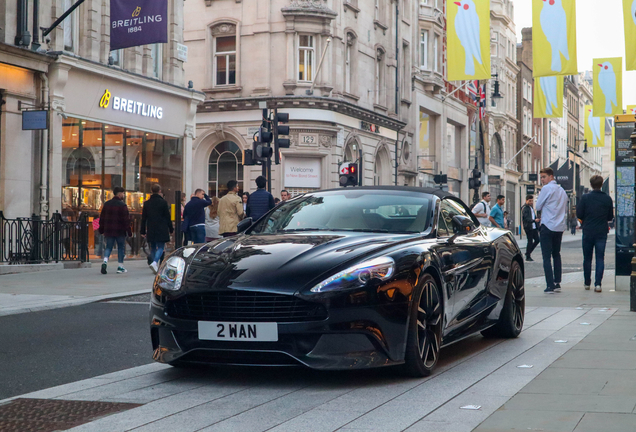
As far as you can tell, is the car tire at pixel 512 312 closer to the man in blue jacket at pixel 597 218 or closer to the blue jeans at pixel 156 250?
the man in blue jacket at pixel 597 218

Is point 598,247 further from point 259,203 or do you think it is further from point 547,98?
point 547,98

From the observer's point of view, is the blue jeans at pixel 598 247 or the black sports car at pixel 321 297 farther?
the blue jeans at pixel 598 247

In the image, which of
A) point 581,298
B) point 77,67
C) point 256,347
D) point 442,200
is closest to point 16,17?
point 77,67

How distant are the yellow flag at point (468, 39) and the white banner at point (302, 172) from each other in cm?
1113

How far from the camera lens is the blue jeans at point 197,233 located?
18484 millimetres

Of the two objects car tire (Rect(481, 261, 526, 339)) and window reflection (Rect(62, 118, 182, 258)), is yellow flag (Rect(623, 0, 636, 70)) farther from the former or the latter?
window reflection (Rect(62, 118, 182, 258))

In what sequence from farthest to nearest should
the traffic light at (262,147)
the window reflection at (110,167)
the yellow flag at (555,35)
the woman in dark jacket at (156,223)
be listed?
the window reflection at (110,167), the yellow flag at (555,35), the traffic light at (262,147), the woman in dark jacket at (156,223)

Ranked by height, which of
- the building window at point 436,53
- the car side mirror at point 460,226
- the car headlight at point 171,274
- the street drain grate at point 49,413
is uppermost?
the building window at point 436,53

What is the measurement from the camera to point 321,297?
539 cm

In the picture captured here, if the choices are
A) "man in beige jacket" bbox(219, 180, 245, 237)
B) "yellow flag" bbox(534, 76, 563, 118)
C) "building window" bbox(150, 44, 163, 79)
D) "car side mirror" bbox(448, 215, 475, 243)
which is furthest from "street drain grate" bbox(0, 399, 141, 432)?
"yellow flag" bbox(534, 76, 563, 118)

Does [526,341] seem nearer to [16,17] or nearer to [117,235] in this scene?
[117,235]

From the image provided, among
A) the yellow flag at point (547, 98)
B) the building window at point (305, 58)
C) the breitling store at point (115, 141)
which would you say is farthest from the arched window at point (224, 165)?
the yellow flag at point (547, 98)

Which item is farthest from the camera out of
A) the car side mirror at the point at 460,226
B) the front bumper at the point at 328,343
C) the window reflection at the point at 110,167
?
the window reflection at the point at 110,167

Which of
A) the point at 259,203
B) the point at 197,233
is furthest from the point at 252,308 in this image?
the point at 197,233
